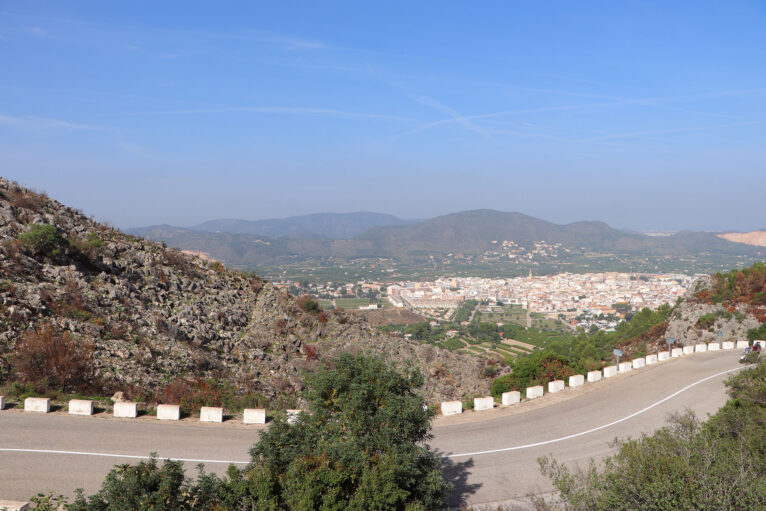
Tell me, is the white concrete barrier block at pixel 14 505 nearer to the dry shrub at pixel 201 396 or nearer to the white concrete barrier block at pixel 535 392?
the dry shrub at pixel 201 396

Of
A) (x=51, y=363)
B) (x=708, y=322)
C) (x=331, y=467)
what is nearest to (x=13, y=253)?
(x=51, y=363)

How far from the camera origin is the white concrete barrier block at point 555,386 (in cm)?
1612

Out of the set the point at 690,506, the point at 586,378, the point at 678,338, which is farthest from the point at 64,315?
the point at 678,338

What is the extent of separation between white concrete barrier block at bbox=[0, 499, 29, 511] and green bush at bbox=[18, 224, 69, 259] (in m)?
13.6

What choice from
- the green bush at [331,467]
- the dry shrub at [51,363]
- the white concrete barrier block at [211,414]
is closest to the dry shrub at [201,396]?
the white concrete barrier block at [211,414]

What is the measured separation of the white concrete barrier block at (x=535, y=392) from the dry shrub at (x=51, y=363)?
1298cm

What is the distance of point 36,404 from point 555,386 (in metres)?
15.0

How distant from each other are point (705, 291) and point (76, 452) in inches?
1655

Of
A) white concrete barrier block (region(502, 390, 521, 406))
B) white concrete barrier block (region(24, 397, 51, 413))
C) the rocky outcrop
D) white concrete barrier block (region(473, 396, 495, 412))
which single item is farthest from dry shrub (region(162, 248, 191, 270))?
the rocky outcrop

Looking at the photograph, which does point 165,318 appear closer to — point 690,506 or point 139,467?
point 139,467

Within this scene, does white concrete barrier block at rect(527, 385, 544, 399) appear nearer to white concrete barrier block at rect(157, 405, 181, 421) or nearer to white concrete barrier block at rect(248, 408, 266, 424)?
white concrete barrier block at rect(248, 408, 266, 424)

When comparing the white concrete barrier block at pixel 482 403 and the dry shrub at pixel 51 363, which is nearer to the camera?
the dry shrub at pixel 51 363

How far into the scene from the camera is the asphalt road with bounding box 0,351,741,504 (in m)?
8.82

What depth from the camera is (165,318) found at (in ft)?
62.2
